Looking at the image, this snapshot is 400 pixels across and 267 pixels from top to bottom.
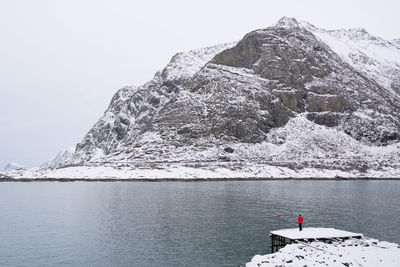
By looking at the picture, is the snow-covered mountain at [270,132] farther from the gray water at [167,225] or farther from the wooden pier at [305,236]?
the wooden pier at [305,236]

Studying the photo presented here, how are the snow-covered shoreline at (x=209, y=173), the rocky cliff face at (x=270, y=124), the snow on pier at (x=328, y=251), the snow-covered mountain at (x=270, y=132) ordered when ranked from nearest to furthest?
the snow on pier at (x=328, y=251) → the snow-covered shoreline at (x=209, y=173) → the snow-covered mountain at (x=270, y=132) → the rocky cliff face at (x=270, y=124)

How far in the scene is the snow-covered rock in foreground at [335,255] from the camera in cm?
2591

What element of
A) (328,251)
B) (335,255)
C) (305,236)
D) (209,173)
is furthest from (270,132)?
(335,255)

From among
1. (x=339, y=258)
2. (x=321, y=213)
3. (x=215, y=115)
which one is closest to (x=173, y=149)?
(x=215, y=115)

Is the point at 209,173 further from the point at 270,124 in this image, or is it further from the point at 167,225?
the point at 167,225

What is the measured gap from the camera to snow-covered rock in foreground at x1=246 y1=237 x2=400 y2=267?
85.0 feet

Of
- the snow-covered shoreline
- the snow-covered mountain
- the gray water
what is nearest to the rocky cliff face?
the snow-covered mountain

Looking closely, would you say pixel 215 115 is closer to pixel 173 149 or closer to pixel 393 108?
pixel 173 149

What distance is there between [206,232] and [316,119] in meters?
151

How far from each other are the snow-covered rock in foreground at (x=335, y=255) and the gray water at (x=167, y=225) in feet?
12.2

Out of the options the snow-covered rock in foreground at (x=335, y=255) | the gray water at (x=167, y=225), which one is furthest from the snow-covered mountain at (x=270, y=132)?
the snow-covered rock in foreground at (x=335, y=255)

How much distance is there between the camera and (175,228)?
42812mm

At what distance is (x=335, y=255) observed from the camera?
27812mm

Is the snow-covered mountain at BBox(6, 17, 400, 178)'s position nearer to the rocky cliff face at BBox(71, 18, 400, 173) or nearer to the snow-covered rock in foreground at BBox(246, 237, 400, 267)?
the rocky cliff face at BBox(71, 18, 400, 173)
